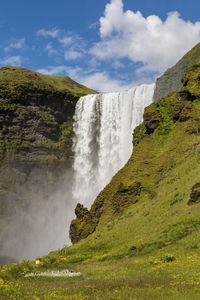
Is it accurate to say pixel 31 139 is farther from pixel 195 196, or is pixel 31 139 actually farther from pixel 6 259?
pixel 195 196

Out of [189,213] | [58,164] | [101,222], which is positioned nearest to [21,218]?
[58,164]

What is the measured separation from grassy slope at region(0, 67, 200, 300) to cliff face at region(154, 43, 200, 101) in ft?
63.3

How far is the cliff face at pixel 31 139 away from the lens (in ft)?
196

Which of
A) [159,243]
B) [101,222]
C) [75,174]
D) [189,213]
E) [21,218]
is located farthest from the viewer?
[75,174]

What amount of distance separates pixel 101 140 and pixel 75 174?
373 inches

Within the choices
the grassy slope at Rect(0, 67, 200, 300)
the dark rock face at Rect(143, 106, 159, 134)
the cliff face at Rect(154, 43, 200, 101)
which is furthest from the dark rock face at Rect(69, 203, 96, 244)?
the cliff face at Rect(154, 43, 200, 101)

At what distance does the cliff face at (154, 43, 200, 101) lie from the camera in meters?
57.1

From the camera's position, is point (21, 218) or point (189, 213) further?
point (21, 218)

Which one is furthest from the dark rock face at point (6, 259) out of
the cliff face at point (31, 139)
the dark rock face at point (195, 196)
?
the dark rock face at point (195, 196)

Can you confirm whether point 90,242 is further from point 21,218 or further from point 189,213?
point 21,218

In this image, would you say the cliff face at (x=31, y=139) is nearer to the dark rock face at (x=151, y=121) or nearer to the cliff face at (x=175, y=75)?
the cliff face at (x=175, y=75)

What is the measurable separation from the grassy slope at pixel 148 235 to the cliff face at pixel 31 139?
1219 inches

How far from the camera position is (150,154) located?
3222cm

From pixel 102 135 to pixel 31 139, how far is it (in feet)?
50.8
